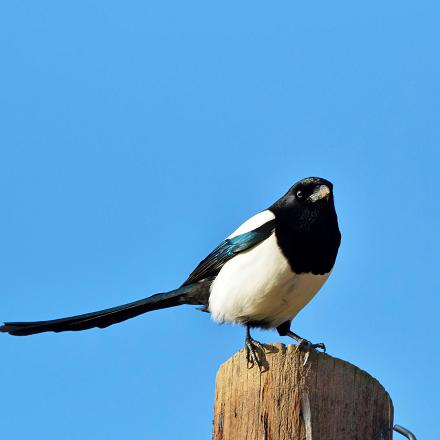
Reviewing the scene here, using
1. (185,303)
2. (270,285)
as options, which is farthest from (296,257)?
(185,303)

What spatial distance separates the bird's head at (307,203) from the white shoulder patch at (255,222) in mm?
45

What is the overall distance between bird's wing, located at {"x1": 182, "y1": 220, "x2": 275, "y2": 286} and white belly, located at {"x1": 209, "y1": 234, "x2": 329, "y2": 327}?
4 cm

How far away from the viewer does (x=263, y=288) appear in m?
4.69

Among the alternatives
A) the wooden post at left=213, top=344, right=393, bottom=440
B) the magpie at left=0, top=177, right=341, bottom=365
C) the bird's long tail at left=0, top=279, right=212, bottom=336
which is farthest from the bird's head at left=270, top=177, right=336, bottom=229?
the wooden post at left=213, top=344, right=393, bottom=440

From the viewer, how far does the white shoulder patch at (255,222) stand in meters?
4.97

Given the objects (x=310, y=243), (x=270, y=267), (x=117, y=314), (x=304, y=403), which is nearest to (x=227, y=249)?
(x=270, y=267)

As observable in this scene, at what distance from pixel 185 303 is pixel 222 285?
0.54 metres

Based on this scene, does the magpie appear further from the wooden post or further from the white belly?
the wooden post

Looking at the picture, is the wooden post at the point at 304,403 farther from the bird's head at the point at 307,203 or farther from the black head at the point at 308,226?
the bird's head at the point at 307,203

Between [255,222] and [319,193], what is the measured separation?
41cm

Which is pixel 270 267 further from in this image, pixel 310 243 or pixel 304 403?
pixel 304 403

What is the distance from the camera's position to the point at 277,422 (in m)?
2.85

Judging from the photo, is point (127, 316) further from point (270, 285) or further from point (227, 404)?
point (227, 404)

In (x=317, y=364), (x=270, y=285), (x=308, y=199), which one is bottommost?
(x=317, y=364)
